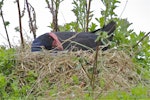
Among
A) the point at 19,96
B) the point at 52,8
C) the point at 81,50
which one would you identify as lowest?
the point at 19,96

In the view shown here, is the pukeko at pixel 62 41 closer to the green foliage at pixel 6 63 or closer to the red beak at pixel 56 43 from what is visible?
the red beak at pixel 56 43

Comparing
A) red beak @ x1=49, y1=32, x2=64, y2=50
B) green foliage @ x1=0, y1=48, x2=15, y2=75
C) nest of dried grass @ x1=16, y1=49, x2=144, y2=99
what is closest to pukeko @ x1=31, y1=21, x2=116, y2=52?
red beak @ x1=49, y1=32, x2=64, y2=50

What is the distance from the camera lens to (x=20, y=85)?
13.3 ft

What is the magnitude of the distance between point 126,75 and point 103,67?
225mm

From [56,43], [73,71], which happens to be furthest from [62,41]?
[73,71]

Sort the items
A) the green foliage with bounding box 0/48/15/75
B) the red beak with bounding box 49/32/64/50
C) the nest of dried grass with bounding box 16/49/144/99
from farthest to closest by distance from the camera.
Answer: the red beak with bounding box 49/32/64/50 < the green foliage with bounding box 0/48/15/75 < the nest of dried grass with bounding box 16/49/144/99

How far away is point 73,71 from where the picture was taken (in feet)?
13.9

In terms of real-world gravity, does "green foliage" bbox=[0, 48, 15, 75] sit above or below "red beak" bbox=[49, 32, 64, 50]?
below

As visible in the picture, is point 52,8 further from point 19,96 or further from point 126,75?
point 19,96

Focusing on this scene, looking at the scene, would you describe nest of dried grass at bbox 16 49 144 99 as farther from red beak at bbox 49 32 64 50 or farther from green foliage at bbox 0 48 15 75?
red beak at bbox 49 32 64 50

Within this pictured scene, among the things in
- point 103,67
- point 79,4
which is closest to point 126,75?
point 103,67

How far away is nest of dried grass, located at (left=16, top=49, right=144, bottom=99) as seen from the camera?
12.5 ft

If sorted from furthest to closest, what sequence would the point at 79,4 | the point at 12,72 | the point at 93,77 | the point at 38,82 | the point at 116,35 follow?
the point at 79,4 < the point at 116,35 < the point at 12,72 < the point at 38,82 < the point at 93,77

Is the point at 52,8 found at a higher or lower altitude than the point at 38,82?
higher
